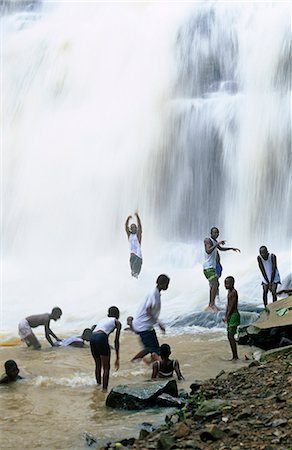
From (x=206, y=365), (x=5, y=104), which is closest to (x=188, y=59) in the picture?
A: (x=5, y=104)

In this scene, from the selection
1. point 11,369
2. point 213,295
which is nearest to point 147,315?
point 11,369

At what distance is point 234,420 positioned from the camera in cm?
504

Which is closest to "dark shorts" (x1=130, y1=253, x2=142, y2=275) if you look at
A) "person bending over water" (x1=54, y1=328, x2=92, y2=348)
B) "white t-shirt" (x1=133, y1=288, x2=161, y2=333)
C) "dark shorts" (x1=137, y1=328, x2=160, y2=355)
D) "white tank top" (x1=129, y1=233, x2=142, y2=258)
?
"white tank top" (x1=129, y1=233, x2=142, y2=258)

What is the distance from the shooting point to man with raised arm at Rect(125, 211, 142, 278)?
14.2m

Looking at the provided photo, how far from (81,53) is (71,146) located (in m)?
4.58

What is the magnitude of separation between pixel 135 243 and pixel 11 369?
6391 mm

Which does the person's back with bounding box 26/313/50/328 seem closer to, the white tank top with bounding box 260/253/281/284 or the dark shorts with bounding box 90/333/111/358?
the dark shorts with bounding box 90/333/111/358

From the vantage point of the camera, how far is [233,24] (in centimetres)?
2223

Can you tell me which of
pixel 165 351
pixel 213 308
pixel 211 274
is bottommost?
pixel 165 351

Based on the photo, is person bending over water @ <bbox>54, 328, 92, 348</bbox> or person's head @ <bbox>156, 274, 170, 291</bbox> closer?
person's head @ <bbox>156, 274, 170, 291</bbox>

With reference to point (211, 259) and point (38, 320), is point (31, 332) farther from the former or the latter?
point (211, 259)

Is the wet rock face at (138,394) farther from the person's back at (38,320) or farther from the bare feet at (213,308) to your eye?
the bare feet at (213,308)

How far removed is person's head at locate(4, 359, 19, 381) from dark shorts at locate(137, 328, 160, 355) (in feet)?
5.29

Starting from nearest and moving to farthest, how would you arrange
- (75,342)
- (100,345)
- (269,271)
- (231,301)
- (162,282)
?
(100,345) < (162,282) < (231,301) < (75,342) < (269,271)
